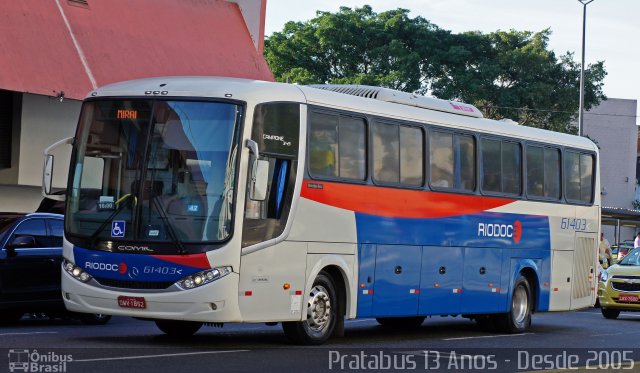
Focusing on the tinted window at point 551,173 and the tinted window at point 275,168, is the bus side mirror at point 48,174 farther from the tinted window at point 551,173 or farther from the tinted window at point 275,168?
the tinted window at point 551,173

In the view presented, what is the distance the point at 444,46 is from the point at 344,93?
128 ft

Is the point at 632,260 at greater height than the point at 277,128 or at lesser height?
lesser

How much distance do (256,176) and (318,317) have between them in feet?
7.87

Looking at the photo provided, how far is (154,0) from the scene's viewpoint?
90.9 ft

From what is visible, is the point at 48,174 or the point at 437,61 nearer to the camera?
the point at 48,174

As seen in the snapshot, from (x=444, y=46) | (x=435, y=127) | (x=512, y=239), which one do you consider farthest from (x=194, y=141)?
(x=444, y=46)

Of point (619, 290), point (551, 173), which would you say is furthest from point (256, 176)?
point (619, 290)

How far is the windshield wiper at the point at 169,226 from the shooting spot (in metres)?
13.7

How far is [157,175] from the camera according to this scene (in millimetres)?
13930

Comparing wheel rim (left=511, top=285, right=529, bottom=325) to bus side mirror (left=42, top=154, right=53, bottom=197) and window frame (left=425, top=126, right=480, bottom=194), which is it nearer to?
window frame (left=425, top=126, right=480, bottom=194)

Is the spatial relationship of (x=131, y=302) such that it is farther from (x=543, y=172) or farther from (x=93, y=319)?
(x=543, y=172)

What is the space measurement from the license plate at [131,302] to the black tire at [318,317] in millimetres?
2116

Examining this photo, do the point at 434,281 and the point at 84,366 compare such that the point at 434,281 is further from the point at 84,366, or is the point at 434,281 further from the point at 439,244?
the point at 84,366

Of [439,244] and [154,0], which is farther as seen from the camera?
[154,0]
